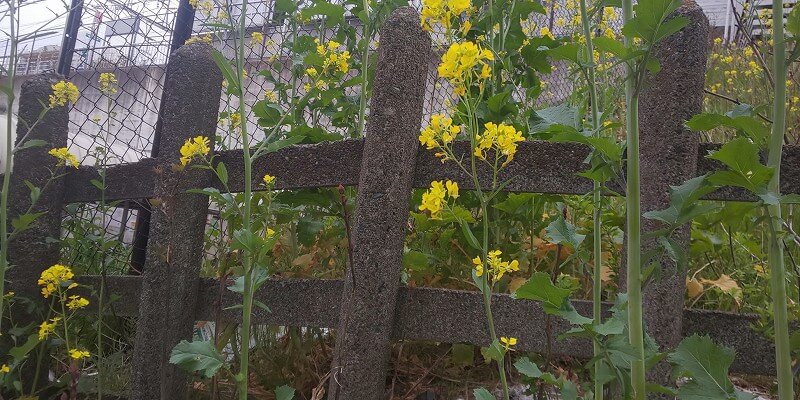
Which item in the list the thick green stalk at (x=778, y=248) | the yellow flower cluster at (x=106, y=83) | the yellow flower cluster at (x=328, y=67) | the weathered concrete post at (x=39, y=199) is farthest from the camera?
the yellow flower cluster at (x=106, y=83)

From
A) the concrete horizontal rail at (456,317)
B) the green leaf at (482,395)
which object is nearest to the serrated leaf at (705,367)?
the green leaf at (482,395)

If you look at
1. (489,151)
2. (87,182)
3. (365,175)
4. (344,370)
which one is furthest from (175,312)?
(489,151)

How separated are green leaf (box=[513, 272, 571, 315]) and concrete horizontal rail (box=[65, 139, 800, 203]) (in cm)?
34

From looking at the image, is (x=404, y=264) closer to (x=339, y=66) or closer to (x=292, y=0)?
(x=339, y=66)

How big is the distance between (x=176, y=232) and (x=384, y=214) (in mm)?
727

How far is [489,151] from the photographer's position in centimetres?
154

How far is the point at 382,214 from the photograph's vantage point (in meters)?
1.51

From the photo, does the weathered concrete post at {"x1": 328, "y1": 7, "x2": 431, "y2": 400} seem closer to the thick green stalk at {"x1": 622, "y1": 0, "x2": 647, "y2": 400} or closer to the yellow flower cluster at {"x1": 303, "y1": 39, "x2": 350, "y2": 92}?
the yellow flower cluster at {"x1": 303, "y1": 39, "x2": 350, "y2": 92}

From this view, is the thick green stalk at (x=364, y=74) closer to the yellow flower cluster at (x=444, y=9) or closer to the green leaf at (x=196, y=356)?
the yellow flower cluster at (x=444, y=9)

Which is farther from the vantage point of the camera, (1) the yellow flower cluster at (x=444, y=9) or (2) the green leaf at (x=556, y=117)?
(1) the yellow flower cluster at (x=444, y=9)

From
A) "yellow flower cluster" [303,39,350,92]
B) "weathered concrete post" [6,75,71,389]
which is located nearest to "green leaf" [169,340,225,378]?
"yellow flower cluster" [303,39,350,92]

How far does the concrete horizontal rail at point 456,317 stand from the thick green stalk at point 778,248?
579 mm

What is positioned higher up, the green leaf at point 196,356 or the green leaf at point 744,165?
the green leaf at point 744,165

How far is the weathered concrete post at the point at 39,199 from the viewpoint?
2260 mm
